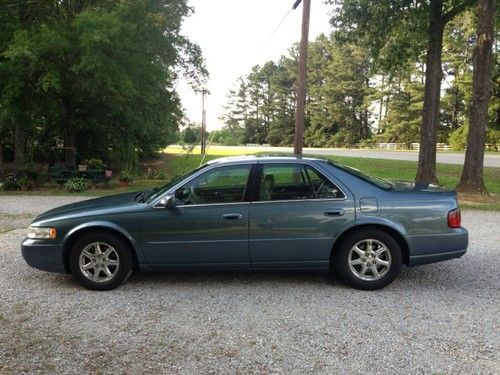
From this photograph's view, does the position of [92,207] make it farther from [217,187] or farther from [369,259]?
[369,259]

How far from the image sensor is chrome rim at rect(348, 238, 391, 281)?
5.10 metres

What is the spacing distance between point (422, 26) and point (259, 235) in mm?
14979

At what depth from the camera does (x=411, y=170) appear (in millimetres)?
23203

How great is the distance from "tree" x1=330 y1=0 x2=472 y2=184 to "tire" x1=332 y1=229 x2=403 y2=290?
36.2 ft

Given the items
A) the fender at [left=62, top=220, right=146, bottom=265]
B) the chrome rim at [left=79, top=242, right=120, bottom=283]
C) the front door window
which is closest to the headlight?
the fender at [left=62, top=220, right=146, bottom=265]

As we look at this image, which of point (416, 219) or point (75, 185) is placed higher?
point (416, 219)

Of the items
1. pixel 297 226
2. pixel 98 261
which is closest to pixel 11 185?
pixel 98 261

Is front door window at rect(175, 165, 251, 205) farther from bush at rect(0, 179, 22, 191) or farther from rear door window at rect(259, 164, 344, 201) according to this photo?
bush at rect(0, 179, 22, 191)

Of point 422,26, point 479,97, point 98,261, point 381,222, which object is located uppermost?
point 422,26

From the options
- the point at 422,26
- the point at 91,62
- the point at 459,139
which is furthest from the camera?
the point at 459,139

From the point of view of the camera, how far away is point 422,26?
17.2 m

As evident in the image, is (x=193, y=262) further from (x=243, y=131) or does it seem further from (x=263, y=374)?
(x=243, y=131)

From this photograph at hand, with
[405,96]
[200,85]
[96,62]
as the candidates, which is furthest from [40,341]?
[405,96]

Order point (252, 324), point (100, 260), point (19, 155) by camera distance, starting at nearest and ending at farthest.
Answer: point (252, 324) < point (100, 260) < point (19, 155)
